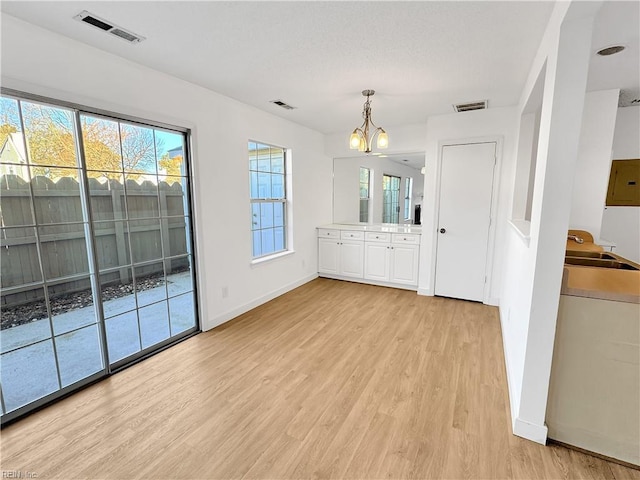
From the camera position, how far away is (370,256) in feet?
15.5

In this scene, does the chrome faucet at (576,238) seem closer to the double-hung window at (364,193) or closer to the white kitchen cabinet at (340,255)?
the white kitchen cabinet at (340,255)

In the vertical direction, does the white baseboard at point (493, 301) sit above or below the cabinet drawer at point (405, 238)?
below

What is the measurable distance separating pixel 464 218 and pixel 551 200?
8.21 feet

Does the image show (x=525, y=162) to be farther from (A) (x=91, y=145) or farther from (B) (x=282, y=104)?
(A) (x=91, y=145)

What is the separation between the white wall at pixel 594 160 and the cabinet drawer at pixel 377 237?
2.16 meters

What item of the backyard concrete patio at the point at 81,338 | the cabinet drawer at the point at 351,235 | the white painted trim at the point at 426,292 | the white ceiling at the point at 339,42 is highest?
the white ceiling at the point at 339,42

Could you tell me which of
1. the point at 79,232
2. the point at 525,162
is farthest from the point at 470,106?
the point at 79,232

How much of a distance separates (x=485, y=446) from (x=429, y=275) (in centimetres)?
267

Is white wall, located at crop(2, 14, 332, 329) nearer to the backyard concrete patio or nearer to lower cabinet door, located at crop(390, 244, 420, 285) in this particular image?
the backyard concrete patio

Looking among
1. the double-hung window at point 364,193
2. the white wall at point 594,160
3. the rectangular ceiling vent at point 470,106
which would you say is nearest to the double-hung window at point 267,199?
the double-hung window at point 364,193

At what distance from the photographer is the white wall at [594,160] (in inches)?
118

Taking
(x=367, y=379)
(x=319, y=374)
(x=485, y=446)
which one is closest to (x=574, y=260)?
(x=485, y=446)

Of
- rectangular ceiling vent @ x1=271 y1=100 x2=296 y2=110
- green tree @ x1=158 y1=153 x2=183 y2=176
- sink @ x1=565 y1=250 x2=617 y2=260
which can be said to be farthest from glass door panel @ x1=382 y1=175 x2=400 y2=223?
green tree @ x1=158 y1=153 x2=183 y2=176

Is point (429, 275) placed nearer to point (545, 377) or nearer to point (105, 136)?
point (545, 377)
